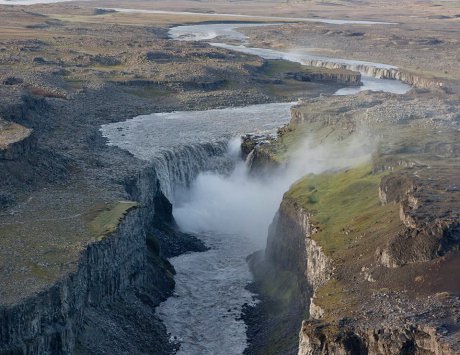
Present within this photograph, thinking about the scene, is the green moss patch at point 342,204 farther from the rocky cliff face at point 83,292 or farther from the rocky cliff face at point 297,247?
the rocky cliff face at point 83,292

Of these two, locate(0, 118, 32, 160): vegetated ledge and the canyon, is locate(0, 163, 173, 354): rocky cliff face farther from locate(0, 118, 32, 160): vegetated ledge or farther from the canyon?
locate(0, 118, 32, 160): vegetated ledge

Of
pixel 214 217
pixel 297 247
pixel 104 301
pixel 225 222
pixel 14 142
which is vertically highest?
pixel 14 142

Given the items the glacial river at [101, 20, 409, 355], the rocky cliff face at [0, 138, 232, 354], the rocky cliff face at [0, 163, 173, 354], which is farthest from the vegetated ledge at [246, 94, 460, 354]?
the rocky cliff face at [0, 163, 173, 354]

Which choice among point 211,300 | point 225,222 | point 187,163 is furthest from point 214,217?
point 211,300

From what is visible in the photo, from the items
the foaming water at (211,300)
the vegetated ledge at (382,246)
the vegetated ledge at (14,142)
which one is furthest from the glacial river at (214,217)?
the vegetated ledge at (14,142)

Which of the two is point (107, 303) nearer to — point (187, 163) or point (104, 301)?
point (104, 301)

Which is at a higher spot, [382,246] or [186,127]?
[382,246]
